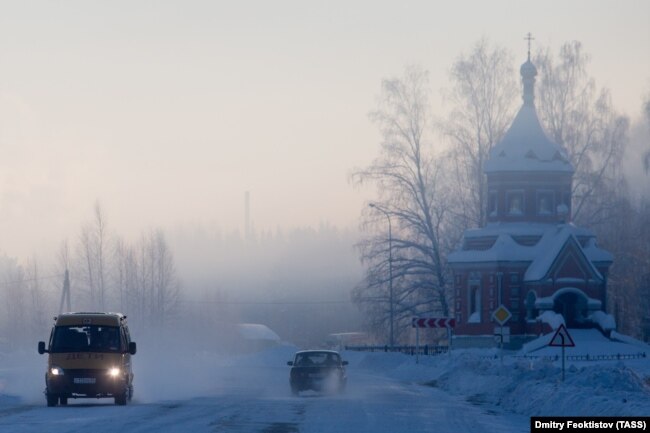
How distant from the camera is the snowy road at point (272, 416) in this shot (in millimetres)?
22500

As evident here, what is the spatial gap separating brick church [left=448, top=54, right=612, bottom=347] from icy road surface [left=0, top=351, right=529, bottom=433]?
35261 millimetres

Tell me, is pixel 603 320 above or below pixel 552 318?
below

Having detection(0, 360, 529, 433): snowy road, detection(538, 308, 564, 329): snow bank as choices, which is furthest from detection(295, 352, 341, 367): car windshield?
detection(538, 308, 564, 329): snow bank

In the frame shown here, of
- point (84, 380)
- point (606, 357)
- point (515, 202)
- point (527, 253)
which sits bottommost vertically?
point (606, 357)

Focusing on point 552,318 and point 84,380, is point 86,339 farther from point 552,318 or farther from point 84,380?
point 552,318

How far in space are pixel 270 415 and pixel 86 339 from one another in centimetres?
685

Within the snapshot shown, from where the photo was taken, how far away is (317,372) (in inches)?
1446

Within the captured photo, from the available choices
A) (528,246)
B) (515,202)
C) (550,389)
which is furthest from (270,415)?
(515,202)

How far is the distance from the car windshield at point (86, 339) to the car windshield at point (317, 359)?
791 cm

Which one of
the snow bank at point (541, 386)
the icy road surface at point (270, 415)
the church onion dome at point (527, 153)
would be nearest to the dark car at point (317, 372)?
the icy road surface at point (270, 415)

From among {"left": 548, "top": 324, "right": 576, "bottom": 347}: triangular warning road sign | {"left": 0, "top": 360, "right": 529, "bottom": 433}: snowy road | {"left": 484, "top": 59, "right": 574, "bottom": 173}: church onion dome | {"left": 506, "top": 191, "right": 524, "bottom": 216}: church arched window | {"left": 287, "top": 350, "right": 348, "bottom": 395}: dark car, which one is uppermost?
{"left": 484, "top": 59, "right": 574, "bottom": 173}: church onion dome

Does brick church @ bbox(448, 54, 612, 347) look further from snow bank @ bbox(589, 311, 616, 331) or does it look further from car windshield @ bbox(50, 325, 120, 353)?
car windshield @ bbox(50, 325, 120, 353)

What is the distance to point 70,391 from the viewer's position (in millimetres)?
29891

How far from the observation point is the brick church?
7162cm
